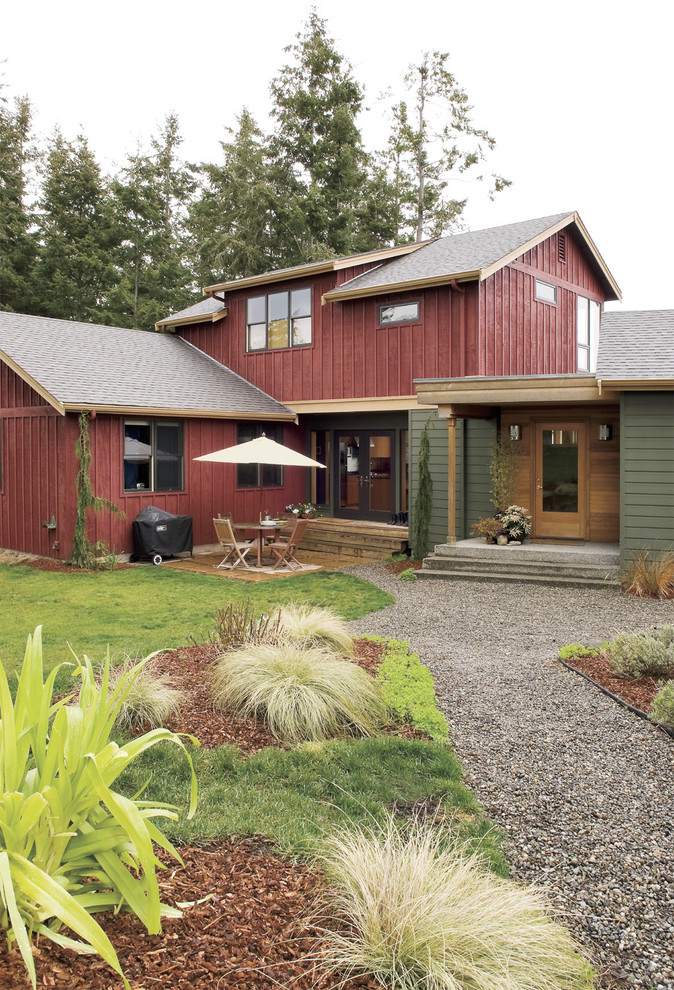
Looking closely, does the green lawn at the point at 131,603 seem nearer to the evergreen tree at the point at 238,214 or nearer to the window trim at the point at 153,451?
the window trim at the point at 153,451

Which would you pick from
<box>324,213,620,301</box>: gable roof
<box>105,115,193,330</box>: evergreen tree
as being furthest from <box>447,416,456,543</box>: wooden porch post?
<box>105,115,193,330</box>: evergreen tree

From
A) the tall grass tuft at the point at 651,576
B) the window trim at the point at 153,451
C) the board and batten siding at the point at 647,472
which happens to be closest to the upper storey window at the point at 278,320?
the window trim at the point at 153,451

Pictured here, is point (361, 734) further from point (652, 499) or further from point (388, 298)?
point (388, 298)

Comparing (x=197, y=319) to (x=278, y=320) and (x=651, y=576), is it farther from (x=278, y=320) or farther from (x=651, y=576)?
(x=651, y=576)

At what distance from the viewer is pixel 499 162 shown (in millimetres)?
28344

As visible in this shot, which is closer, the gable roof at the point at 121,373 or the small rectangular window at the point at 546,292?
the gable roof at the point at 121,373

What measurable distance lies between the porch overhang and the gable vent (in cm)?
584

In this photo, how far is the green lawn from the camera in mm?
7078

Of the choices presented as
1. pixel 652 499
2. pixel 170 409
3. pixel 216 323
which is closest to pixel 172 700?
pixel 652 499

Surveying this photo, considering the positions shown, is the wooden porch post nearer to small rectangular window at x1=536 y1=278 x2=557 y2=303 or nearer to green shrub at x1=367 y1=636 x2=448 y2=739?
small rectangular window at x1=536 y1=278 x2=557 y2=303

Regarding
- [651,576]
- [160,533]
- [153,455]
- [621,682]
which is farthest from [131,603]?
[651,576]

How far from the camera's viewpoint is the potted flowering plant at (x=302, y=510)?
15.2 metres

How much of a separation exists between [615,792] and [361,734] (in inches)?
60.4

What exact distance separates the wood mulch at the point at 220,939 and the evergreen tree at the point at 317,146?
25.5 meters
